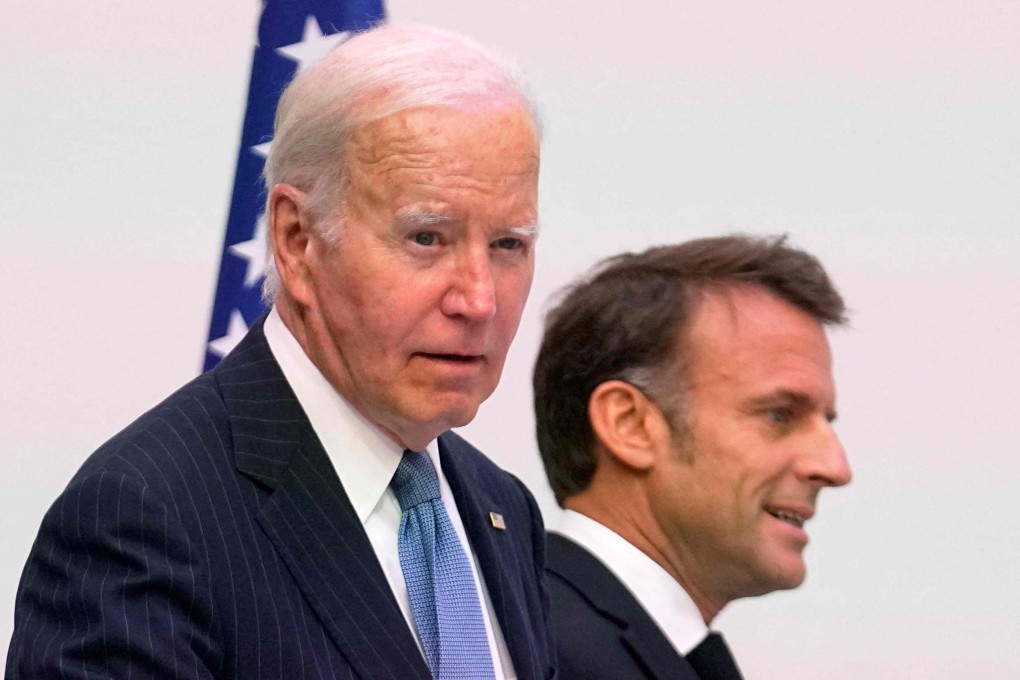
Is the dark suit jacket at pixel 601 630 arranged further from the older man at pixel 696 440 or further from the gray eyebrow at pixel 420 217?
the gray eyebrow at pixel 420 217

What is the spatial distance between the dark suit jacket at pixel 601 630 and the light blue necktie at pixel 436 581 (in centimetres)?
55

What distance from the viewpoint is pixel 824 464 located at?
2652mm

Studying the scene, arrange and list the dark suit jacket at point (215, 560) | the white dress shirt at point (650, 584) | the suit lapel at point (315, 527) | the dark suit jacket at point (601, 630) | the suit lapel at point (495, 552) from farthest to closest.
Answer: the white dress shirt at point (650, 584) < the dark suit jacket at point (601, 630) < the suit lapel at point (495, 552) < the suit lapel at point (315, 527) < the dark suit jacket at point (215, 560)

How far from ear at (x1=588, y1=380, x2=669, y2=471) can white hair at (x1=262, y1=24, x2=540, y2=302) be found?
920 mm

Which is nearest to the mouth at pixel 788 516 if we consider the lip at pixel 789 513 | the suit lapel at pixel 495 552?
the lip at pixel 789 513

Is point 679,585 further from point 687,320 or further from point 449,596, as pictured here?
point 449,596

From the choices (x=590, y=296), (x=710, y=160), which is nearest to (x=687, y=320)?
(x=590, y=296)

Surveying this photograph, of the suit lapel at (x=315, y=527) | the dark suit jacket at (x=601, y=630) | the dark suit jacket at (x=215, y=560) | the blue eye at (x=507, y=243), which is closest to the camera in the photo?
the dark suit jacket at (x=215, y=560)

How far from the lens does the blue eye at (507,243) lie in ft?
5.88

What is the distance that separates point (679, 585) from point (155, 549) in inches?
49.6

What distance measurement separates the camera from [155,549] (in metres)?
1.55

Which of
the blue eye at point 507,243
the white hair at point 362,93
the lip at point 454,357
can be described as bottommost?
the lip at point 454,357

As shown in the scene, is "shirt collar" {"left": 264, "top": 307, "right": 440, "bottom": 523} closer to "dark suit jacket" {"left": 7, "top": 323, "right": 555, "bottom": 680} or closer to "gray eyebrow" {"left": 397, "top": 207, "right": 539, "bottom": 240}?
"dark suit jacket" {"left": 7, "top": 323, "right": 555, "bottom": 680}

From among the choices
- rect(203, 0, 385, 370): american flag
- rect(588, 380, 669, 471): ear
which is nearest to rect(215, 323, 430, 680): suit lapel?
rect(588, 380, 669, 471): ear
